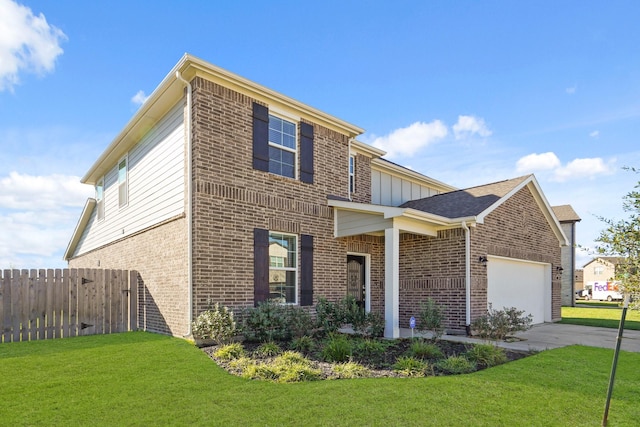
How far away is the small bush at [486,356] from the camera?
283 inches

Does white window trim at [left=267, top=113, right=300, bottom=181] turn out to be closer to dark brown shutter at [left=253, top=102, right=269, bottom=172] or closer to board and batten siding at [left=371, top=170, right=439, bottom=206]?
dark brown shutter at [left=253, top=102, right=269, bottom=172]

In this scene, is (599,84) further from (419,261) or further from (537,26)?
(419,261)

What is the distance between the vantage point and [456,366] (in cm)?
663

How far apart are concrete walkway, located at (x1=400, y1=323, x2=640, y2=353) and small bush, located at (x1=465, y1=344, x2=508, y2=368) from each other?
163cm

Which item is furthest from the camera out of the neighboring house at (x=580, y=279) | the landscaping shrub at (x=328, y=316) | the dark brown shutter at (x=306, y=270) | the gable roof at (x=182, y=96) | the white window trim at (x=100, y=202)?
the neighboring house at (x=580, y=279)

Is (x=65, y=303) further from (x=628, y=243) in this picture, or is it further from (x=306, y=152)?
(x=628, y=243)

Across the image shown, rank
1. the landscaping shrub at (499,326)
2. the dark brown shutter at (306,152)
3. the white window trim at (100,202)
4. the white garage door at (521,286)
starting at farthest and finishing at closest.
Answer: the white window trim at (100,202)
the white garage door at (521,286)
the dark brown shutter at (306,152)
the landscaping shrub at (499,326)

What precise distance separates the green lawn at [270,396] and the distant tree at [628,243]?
159 cm

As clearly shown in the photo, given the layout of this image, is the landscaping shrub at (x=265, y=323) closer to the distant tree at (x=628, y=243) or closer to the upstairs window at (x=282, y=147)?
the upstairs window at (x=282, y=147)

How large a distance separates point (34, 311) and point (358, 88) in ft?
35.6

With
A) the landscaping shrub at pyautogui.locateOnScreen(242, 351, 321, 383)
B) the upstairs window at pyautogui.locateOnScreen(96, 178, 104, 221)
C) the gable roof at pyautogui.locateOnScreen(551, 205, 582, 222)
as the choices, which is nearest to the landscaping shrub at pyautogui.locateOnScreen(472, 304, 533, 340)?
the landscaping shrub at pyautogui.locateOnScreen(242, 351, 321, 383)

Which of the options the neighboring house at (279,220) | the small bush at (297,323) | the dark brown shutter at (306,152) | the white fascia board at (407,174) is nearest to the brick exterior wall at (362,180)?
the neighboring house at (279,220)

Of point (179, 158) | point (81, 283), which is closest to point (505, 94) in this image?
point (179, 158)

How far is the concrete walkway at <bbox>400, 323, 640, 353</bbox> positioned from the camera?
9.45 meters
